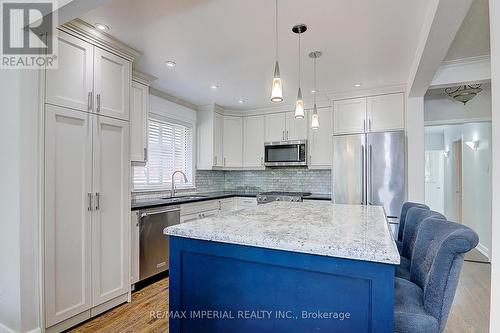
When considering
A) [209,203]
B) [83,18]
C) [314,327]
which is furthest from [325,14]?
[209,203]

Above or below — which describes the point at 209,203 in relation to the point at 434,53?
below

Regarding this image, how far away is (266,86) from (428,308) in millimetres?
3094

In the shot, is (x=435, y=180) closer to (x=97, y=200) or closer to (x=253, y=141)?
(x=253, y=141)

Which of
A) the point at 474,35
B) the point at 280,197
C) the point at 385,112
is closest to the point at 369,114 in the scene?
the point at 385,112

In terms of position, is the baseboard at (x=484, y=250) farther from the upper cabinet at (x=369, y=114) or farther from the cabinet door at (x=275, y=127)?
the cabinet door at (x=275, y=127)

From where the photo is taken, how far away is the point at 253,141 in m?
4.95

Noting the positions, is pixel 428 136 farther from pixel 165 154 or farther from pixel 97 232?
pixel 97 232

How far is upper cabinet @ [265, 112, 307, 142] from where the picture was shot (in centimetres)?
455

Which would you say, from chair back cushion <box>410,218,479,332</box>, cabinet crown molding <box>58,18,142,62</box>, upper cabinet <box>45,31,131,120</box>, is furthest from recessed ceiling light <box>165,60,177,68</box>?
chair back cushion <box>410,218,479,332</box>

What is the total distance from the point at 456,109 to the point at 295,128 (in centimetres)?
235

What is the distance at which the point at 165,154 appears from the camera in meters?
4.17

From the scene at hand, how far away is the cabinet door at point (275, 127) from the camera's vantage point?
4711 millimetres

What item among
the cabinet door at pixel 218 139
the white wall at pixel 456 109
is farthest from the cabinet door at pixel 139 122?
the white wall at pixel 456 109

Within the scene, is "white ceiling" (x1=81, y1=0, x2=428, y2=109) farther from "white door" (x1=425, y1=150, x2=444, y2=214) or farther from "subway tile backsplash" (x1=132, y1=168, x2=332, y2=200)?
"white door" (x1=425, y1=150, x2=444, y2=214)
